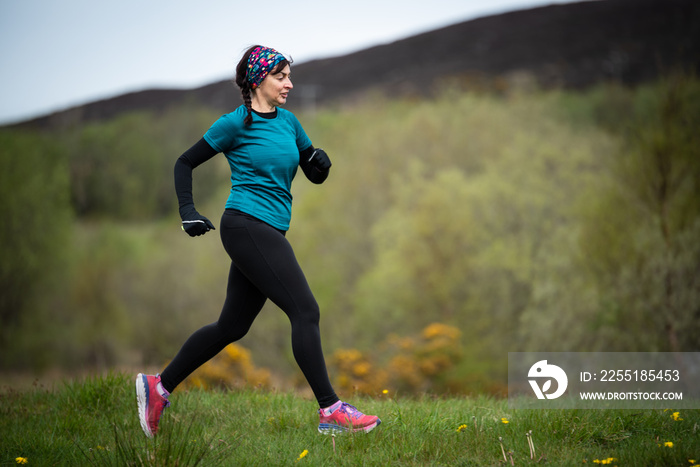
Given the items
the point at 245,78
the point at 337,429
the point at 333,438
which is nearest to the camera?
the point at 333,438

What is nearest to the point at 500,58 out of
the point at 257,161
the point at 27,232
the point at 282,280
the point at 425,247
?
the point at 425,247

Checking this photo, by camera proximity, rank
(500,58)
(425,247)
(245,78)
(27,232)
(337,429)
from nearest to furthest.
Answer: (337,429), (245,78), (425,247), (27,232), (500,58)

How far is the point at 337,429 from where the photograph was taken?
116 inches

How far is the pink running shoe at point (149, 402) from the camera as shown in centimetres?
312

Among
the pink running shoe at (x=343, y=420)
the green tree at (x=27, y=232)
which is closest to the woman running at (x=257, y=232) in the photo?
the pink running shoe at (x=343, y=420)

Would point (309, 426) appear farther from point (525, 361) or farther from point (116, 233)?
point (116, 233)

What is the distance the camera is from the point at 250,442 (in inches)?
115

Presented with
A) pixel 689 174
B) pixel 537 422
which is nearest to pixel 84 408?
pixel 537 422

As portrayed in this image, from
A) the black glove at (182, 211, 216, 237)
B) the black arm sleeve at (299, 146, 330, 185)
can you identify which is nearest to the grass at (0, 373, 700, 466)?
the black glove at (182, 211, 216, 237)

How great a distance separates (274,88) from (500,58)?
57.0 metres

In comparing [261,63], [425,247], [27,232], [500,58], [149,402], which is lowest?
[425,247]

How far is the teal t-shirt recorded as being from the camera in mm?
3078

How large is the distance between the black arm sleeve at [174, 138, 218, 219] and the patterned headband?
0.44 m

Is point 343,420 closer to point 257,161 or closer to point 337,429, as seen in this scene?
point 337,429
